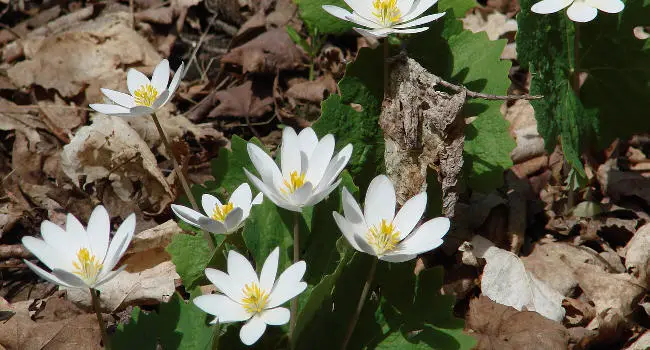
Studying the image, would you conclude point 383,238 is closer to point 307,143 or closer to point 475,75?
point 307,143

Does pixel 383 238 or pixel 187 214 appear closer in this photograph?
pixel 383 238

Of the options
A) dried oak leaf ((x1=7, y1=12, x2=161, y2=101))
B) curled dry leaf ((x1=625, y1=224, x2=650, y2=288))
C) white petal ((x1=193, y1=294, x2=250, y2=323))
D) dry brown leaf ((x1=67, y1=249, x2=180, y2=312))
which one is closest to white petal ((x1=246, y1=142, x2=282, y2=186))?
white petal ((x1=193, y1=294, x2=250, y2=323))

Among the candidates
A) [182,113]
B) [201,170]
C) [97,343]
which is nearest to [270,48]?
[182,113]

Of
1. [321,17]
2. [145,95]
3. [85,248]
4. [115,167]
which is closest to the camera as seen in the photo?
[85,248]

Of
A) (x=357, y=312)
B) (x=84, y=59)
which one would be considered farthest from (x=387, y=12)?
(x=84, y=59)

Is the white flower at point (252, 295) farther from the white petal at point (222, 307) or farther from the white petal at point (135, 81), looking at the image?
the white petal at point (135, 81)

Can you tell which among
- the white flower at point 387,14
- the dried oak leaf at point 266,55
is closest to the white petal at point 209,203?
the white flower at point 387,14
